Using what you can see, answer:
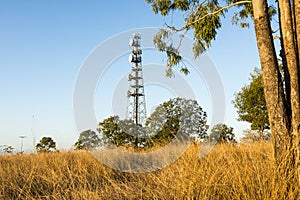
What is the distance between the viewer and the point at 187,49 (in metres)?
7.03

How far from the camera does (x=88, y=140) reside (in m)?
8.83

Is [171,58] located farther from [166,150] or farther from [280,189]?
[280,189]

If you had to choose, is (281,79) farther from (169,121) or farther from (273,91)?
(169,121)

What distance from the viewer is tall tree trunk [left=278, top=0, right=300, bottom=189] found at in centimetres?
375

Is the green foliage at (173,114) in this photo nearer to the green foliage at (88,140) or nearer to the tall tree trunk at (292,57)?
the green foliage at (88,140)

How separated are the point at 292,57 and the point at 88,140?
637 cm

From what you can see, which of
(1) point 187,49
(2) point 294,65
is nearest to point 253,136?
(2) point 294,65

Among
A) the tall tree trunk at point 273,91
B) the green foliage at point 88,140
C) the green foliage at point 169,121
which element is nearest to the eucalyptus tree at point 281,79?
the tall tree trunk at point 273,91

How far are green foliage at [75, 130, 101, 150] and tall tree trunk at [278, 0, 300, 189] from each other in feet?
17.5

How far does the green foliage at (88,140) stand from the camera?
8008 mm

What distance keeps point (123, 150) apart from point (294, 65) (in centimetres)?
511

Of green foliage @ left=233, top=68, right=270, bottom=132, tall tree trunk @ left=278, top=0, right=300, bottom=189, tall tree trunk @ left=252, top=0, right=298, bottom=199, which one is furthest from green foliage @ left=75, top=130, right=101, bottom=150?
green foliage @ left=233, top=68, right=270, bottom=132

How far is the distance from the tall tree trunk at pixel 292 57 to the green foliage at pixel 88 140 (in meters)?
5.34

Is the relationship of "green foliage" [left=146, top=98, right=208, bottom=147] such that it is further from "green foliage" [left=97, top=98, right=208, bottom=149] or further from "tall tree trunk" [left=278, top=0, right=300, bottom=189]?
"tall tree trunk" [left=278, top=0, right=300, bottom=189]
